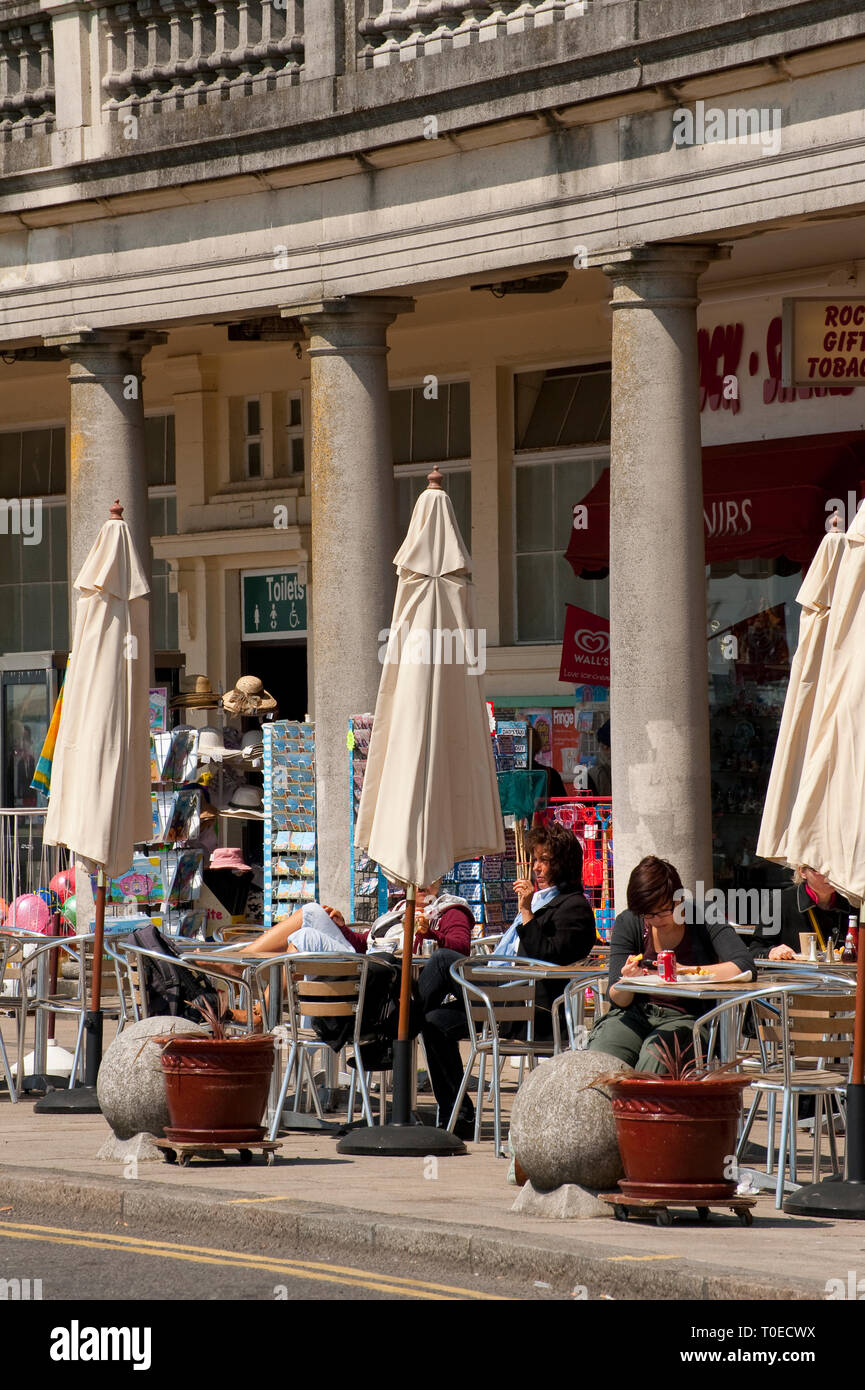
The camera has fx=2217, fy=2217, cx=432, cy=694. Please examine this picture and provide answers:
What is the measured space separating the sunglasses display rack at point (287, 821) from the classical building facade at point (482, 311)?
1.04 ft

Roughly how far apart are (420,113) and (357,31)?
1156mm

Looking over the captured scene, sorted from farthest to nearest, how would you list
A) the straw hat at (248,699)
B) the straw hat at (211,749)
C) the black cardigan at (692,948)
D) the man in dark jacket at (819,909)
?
the straw hat at (248,699)
the straw hat at (211,749)
the man in dark jacket at (819,909)
the black cardigan at (692,948)

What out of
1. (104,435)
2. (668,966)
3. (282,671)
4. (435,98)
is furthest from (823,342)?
(282,671)

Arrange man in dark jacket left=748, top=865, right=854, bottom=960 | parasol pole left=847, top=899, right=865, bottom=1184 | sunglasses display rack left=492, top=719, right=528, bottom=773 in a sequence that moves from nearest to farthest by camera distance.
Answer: parasol pole left=847, top=899, right=865, bottom=1184 → man in dark jacket left=748, top=865, right=854, bottom=960 → sunglasses display rack left=492, top=719, right=528, bottom=773

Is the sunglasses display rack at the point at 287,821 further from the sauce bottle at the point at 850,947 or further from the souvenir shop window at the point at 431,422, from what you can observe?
the sauce bottle at the point at 850,947

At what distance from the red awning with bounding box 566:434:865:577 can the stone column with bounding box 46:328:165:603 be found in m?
4.53

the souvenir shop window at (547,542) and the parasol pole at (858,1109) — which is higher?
the souvenir shop window at (547,542)

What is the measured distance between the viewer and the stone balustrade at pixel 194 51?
54.7 ft

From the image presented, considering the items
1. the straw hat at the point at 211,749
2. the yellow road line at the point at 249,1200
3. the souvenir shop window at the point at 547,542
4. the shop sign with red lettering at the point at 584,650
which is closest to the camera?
the yellow road line at the point at 249,1200

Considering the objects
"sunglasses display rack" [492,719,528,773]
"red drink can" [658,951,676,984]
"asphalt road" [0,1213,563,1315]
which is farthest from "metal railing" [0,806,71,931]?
"asphalt road" [0,1213,563,1315]

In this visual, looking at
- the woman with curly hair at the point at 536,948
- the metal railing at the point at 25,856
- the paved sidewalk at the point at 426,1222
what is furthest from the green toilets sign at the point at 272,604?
the paved sidewalk at the point at 426,1222

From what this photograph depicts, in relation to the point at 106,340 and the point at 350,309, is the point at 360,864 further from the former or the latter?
the point at 106,340

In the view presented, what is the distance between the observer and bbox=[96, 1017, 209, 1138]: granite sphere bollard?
10.4 metres

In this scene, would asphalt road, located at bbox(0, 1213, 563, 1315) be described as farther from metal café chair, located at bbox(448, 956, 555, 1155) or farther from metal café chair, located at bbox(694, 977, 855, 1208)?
metal café chair, located at bbox(448, 956, 555, 1155)
